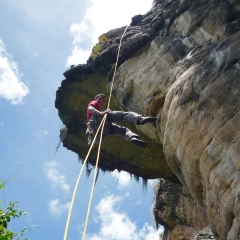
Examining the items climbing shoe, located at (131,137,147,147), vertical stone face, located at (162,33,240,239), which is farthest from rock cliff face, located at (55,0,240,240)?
climbing shoe, located at (131,137,147,147)

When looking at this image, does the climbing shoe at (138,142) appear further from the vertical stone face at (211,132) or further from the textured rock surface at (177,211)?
the textured rock surface at (177,211)

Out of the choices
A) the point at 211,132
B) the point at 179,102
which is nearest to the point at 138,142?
the point at 179,102

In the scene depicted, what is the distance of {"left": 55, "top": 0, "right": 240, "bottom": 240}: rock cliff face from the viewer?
5.36m

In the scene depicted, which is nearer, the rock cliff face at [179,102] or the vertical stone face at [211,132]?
the vertical stone face at [211,132]

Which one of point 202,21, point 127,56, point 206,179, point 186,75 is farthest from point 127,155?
point 206,179

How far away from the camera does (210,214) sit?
216 inches

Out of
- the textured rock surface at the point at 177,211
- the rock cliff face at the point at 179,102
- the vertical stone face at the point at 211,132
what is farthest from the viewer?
the textured rock surface at the point at 177,211

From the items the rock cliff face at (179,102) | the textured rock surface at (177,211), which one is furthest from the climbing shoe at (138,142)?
the textured rock surface at (177,211)

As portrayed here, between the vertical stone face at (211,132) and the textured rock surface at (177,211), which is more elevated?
the textured rock surface at (177,211)

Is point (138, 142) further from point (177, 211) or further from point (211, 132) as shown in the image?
point (177, 211)

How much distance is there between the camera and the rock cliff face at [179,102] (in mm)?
5359

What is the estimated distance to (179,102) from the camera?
6699 millimetres

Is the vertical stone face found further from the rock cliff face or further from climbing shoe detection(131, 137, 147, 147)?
climbing shoe detection(131, 137, 147, 147)

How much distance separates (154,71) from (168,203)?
6.25m
